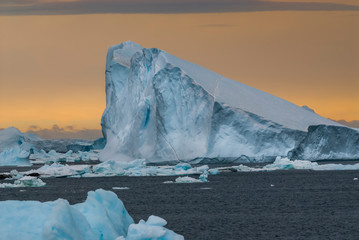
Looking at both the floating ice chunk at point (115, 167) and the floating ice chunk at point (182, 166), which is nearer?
the floating ice chunk at point (182, 166)

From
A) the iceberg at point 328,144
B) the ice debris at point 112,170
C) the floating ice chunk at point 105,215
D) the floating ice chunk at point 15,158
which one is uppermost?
the floating ice chunk at point 105,215

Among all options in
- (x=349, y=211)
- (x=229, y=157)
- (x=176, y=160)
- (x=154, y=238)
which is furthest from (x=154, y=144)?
(x=154, y=238)

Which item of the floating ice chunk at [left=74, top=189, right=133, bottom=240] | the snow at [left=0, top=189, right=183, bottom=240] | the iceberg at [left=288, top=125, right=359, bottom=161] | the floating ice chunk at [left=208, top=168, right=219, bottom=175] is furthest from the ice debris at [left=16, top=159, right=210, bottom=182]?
the snow at [left=0, top=189, right=183, bottom=240]

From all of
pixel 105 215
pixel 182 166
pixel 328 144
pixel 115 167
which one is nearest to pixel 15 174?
pixel 115 167

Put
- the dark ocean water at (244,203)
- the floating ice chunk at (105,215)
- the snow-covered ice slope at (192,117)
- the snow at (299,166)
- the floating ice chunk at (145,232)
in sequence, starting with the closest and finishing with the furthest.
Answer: the floating ice chunk at (145,232), the floating ice chunk at (105,215), the dark ocean water at (244,203), the snow at (299,166), the snow-covered ice slope at (192,117)

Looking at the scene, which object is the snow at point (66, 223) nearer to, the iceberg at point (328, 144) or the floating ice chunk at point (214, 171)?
the floating ice chunk at point (214, 171)

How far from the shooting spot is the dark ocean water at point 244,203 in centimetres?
1381

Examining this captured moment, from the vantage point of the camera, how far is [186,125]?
117 ft

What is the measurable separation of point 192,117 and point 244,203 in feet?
54.4

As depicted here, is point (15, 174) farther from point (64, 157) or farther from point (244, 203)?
point (64, 157)

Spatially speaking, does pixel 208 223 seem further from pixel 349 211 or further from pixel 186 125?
pixel 186 125

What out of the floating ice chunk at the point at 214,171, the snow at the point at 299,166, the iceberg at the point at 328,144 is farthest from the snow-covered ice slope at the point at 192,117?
the floating ice chunk at the point at 214,171

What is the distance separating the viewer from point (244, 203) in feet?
63.7

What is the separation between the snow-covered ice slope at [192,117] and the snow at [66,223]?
24.0m
